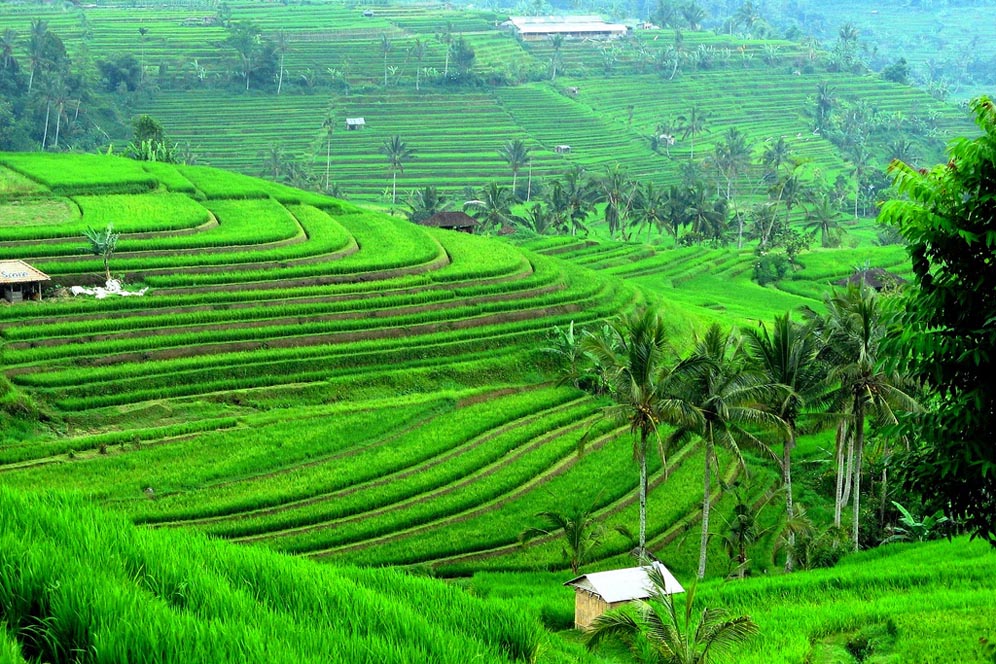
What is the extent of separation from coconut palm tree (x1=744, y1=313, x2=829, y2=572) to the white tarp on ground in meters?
19.7

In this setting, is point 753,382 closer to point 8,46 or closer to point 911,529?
point 911,529

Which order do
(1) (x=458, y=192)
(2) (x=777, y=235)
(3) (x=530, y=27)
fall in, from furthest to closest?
(3) (x=530, y=27)
(1) (x=458, y=192)
(2) (x=777, y=235)

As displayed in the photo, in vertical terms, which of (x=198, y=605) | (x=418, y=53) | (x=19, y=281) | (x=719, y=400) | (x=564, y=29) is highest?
(x=564, y=29)

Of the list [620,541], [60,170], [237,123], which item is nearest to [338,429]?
[620,541]

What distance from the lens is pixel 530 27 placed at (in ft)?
405

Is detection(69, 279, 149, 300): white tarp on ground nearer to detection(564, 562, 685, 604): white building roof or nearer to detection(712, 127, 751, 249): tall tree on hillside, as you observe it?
detection(564, 562, 685, 604): white building roof

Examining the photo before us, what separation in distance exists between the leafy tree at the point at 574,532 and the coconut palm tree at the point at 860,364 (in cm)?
558

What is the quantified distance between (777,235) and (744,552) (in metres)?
48.7

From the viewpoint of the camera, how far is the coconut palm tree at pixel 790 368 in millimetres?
24047

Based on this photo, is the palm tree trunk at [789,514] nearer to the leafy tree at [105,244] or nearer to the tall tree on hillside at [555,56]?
the leafy tree at [105,244]

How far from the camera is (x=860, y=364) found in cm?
2422

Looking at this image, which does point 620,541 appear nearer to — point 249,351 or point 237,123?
point 249,351

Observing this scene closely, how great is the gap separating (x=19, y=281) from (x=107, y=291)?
2509 mm

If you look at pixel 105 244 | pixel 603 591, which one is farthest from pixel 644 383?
pixel 105 244
